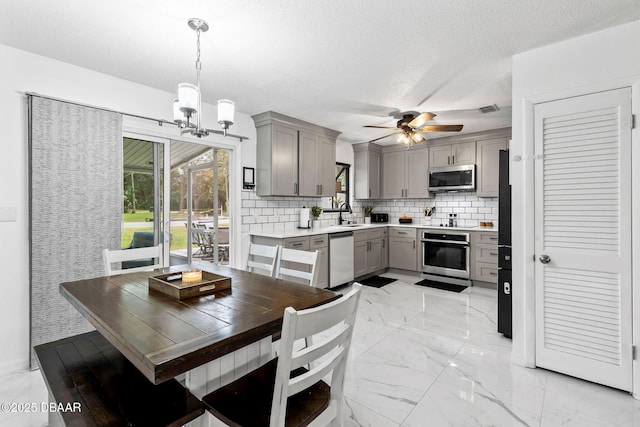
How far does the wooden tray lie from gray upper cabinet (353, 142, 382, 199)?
14.4 feet

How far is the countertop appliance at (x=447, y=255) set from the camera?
4.89 m

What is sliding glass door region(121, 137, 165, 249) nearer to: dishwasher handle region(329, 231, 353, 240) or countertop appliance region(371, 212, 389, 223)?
dishwasher handle region(329, 231, 353, 240)

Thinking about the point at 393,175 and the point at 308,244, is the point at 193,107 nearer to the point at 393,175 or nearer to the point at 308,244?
the point at 308,244

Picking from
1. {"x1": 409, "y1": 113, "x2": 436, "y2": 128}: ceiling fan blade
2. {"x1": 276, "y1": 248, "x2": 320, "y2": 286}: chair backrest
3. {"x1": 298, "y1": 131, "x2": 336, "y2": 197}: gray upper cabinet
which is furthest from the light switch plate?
{"x1": 409, "y1": 113, "x2": 436, "y2": 128}: ceiling fan blade

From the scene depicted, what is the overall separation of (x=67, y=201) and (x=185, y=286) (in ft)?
5.85

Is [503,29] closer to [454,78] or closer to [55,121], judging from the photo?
[454,78]

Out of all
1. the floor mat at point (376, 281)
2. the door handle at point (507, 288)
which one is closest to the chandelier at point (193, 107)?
the door handle at point (507, 288)

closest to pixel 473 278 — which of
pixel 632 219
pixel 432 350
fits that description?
pixel 432 350

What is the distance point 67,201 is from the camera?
260 cm

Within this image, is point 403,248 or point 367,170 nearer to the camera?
point 403,248

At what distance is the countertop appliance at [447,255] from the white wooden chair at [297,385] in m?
4.15

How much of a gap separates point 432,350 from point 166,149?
10.9 feet

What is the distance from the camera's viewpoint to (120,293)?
1680 millimetres

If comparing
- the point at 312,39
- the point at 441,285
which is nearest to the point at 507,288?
the point at 441,285
